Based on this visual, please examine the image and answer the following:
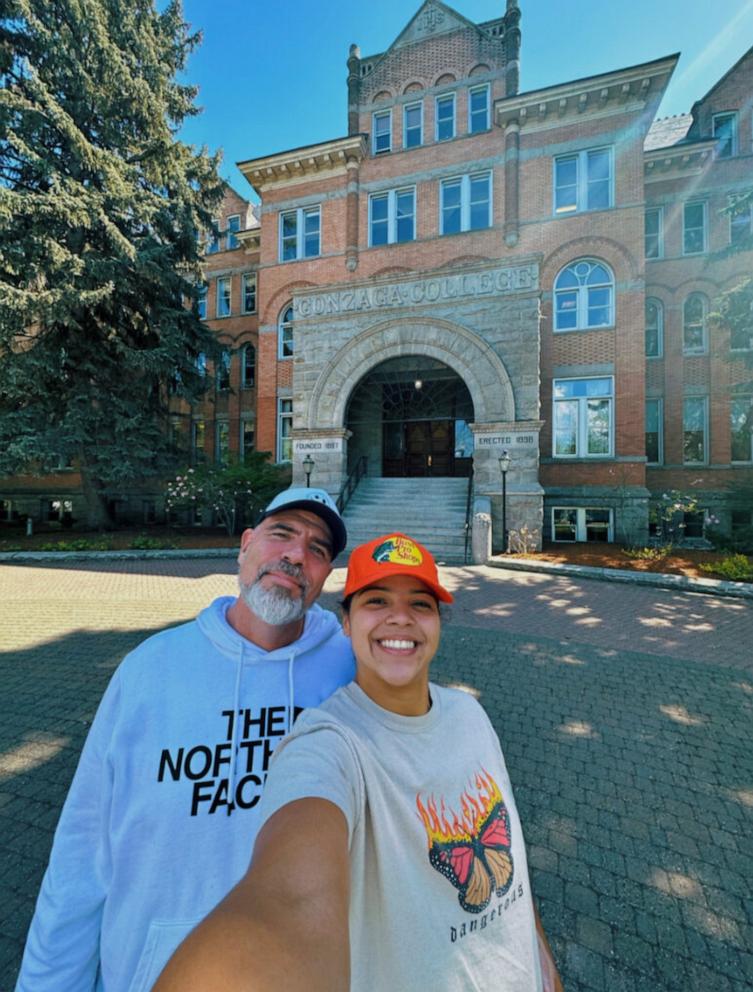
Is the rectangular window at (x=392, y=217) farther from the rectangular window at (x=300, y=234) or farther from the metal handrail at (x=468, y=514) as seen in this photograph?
the metal handrail at (x=468, y=514)

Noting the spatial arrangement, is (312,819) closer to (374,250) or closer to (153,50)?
(374,250)

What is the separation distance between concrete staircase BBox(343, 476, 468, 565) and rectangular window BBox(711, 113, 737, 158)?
18.1 metres

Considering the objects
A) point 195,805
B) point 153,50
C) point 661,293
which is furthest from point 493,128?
point 195,805

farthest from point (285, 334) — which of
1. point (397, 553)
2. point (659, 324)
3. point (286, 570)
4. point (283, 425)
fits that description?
point (397, 553)

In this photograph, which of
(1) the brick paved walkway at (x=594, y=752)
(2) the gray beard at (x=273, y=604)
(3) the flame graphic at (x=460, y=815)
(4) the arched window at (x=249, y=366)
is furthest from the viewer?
(4) the arched window at (x=249, y=366)

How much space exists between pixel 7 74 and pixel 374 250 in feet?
42.9

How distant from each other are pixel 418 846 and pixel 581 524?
1611 centimetres

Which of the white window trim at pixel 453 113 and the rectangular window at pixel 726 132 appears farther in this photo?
the rectangular window at pixel 726 132

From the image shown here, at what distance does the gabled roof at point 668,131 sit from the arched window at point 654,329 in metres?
8.79

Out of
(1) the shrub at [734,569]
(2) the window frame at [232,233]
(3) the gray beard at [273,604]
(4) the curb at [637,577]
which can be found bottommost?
(4) the curb at [637,577]

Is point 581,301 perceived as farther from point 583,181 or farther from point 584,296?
point 583,181

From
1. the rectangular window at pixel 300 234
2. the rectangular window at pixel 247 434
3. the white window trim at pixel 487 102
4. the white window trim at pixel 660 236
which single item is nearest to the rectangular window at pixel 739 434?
A: the white window trim at pixel 660 236

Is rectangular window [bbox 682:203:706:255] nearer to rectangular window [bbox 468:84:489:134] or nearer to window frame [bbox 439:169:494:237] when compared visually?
window frame [bbox 439:169:494:237]

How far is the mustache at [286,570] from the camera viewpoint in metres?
1.80
